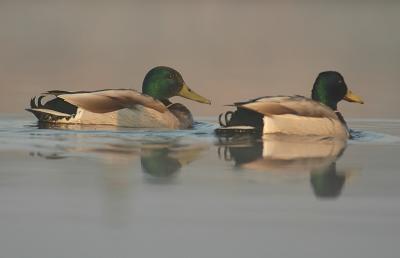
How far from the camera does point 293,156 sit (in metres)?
9.51

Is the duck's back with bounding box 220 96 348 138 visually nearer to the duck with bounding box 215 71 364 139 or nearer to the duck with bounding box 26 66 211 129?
the duck with bounding box 215 71 364 139

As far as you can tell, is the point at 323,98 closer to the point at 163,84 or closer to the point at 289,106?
the point at 289,106

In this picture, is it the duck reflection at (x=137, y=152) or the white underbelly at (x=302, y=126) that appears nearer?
the duck reflection at (x=137, y=152)

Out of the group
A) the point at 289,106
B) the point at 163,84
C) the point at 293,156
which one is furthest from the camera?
the point at 163,84

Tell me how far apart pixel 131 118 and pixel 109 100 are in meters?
0.42

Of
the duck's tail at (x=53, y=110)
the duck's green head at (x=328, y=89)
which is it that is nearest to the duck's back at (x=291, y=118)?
the duck's green head at (x=328, y=89)

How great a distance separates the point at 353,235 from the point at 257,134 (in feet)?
20.6

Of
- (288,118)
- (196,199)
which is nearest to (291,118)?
(288,118)

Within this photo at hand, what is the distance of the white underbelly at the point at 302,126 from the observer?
1205 centimetres

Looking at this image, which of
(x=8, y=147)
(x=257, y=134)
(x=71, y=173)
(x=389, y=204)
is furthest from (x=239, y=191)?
(x=257, y=134)

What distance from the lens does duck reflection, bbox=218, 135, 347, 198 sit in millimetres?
7778

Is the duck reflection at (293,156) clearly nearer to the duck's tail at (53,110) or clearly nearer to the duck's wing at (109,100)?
the duck's wing at (109,100)

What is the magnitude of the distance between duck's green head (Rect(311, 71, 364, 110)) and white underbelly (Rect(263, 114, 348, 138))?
1.31 m

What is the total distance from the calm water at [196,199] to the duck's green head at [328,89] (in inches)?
100
